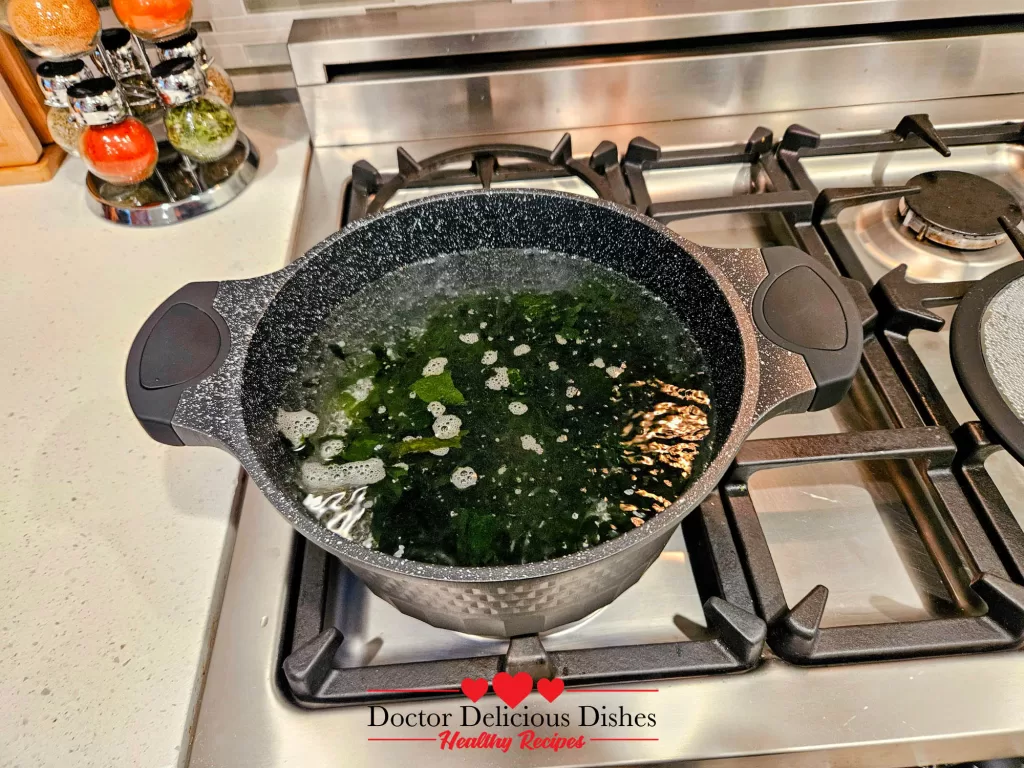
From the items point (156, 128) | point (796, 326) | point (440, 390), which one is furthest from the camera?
point (156, 128)

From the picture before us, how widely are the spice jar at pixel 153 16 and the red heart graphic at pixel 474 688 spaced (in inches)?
27.9

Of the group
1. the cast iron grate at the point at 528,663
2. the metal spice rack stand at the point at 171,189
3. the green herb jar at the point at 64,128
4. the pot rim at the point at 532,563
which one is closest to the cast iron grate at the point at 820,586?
the cast iron grate at the point at 528,663

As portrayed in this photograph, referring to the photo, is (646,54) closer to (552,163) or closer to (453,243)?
(552,163)

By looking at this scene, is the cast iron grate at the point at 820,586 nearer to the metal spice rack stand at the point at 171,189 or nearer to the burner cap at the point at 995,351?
the burner cap at the point at 995,351

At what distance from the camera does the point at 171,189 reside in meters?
0.81

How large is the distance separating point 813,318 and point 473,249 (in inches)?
13.3

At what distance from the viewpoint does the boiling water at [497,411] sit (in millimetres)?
523

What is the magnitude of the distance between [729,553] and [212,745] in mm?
395

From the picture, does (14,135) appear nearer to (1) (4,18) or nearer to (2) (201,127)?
(1) (4,18)

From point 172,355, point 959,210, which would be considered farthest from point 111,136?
point 959,210

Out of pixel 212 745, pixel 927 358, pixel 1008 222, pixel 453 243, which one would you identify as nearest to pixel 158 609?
pixel 212 745

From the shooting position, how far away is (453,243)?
2.23 ft

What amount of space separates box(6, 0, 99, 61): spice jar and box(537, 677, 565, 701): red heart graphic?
2.40ft

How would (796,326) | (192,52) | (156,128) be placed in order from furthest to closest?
1. (156,128)
2. (192,52)
3. (796,326)
